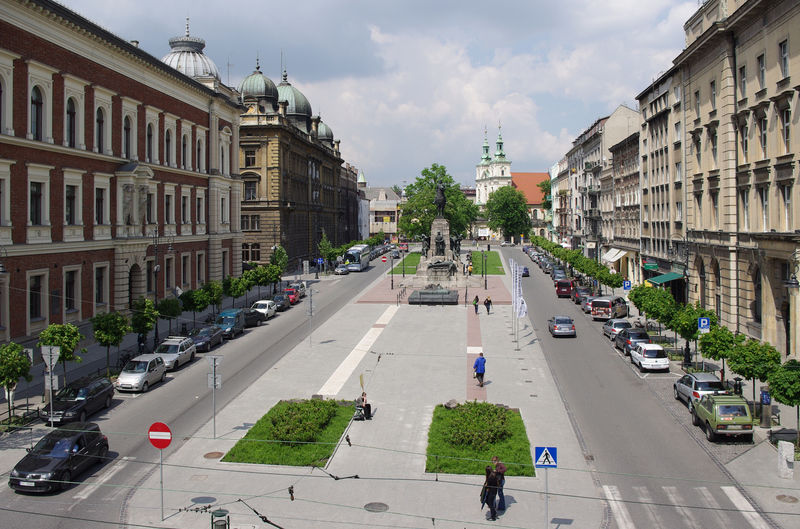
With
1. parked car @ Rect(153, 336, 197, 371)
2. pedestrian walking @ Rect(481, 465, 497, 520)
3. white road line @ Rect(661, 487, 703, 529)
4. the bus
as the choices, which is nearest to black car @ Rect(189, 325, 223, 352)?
parked car @ Rect(153, 336, 197, 371)

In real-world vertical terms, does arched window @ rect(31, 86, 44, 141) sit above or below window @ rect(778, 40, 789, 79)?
below

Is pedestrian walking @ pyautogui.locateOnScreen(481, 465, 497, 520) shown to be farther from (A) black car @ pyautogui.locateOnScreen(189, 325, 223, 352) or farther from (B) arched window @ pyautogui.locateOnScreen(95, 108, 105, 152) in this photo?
(B) arched window @ pyautogui.locateOnScreen(95, 108, 105, 152)

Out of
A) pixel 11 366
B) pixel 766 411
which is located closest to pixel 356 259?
pixel 11 366

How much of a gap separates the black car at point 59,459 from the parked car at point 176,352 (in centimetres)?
1200

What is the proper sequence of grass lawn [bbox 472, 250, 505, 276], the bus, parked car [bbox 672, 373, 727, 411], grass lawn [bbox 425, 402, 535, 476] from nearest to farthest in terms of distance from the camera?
1. grass lawn [bbox 425, 402, 535, 476]
2. parked car [bbox 672, 373, 727, 411]
3. grass lawn [bbox 472, 250, 505, 276]
4. the bus

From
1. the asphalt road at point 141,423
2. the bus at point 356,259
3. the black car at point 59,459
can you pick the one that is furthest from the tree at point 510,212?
the black car at point 59,459

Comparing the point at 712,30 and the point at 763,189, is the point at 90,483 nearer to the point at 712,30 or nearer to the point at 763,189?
the point at 763,189

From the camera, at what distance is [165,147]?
4831 cm

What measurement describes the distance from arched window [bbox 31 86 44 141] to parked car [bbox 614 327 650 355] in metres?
30.9

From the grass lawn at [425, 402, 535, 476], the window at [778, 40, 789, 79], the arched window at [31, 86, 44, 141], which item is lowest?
the grass lawn at [425, 402, 535, 476]

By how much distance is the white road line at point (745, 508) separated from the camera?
15516mm

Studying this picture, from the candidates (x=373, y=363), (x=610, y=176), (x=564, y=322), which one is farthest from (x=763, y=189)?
(x=610, y=176)

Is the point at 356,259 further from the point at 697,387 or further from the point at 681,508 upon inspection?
the point at 681,508

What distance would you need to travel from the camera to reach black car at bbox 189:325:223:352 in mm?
36906
